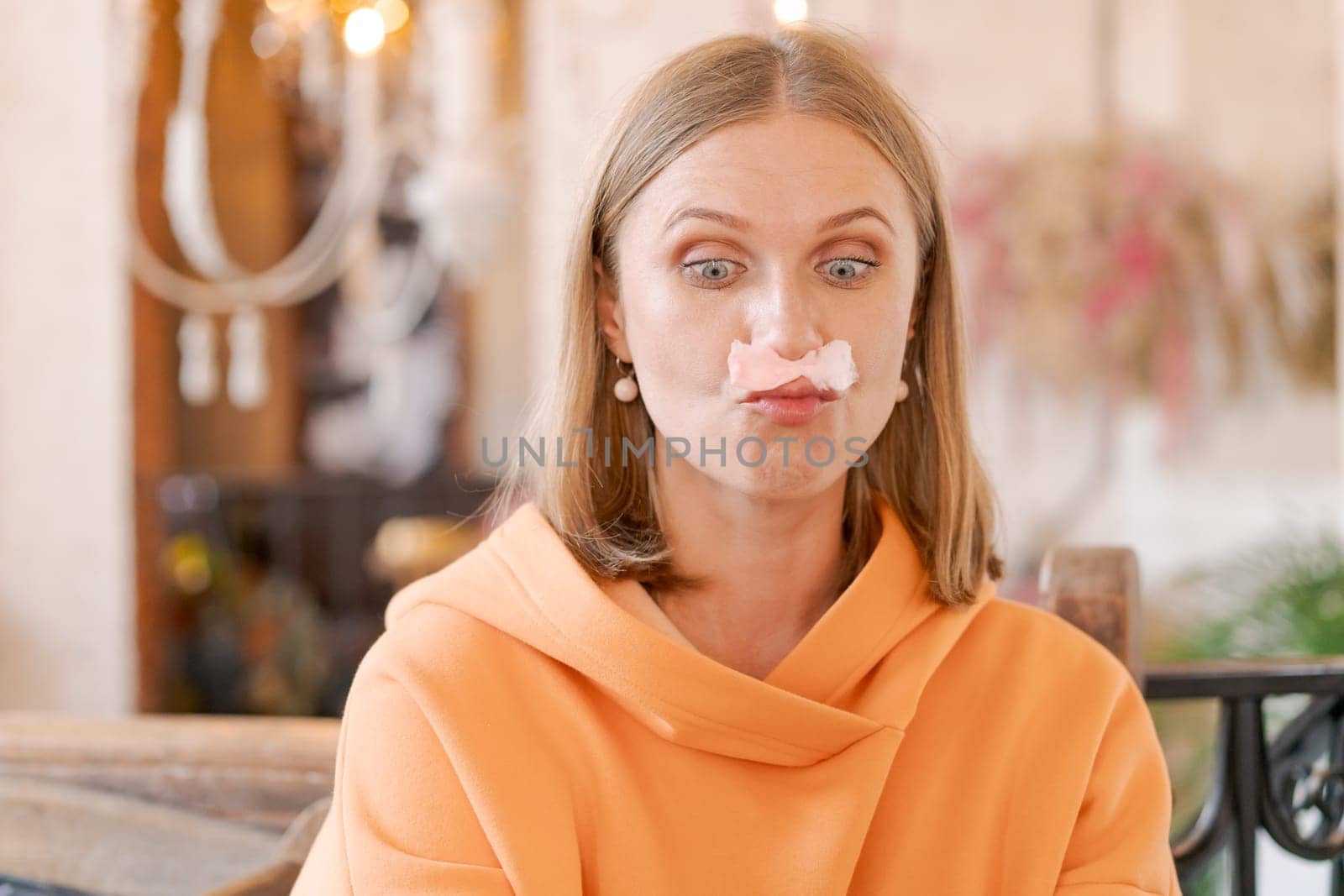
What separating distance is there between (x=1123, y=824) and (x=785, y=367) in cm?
46

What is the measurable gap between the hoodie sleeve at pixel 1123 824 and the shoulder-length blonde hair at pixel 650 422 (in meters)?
0.17

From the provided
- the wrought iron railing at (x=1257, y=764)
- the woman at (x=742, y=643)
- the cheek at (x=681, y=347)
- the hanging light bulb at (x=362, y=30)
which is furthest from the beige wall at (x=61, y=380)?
the wrought iron railing at (x=1257, y=764)

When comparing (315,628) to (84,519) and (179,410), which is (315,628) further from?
(179,410)

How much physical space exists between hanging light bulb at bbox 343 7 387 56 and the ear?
135 cm

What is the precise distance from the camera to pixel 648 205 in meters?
1.01

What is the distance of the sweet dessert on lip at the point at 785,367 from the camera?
95 centimetres

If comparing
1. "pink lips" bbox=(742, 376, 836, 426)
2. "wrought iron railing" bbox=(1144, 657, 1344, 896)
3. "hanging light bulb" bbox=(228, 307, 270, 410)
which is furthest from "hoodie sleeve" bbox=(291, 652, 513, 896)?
"hanging light bulb" bbox=(228, 307, 270, 410)

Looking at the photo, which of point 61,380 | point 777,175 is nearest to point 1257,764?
point 777,175

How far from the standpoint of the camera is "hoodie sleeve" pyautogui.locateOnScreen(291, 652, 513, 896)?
0.94 meters

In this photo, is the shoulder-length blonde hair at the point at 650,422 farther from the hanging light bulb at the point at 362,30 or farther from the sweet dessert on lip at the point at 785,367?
the hanging light bulb at the point at 362,30

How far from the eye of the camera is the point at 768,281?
973 mm

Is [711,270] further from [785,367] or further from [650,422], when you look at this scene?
[650,422]

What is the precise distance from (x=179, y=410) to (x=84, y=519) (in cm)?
266

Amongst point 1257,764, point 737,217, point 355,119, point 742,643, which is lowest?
point 1257,764
